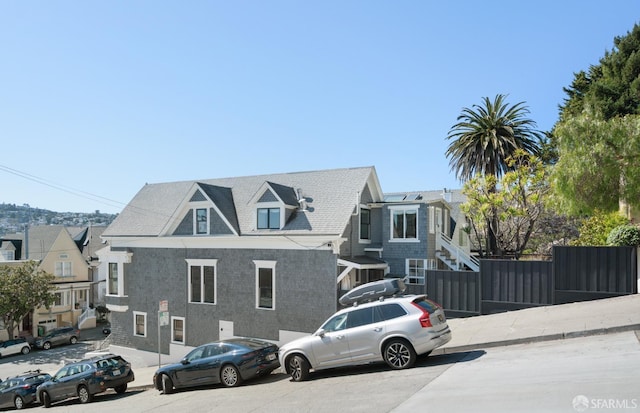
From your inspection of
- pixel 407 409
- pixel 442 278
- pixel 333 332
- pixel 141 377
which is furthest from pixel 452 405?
pixel 141 377

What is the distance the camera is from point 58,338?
38719mm

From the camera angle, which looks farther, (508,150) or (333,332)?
(508,150)

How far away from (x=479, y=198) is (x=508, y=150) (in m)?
5.75

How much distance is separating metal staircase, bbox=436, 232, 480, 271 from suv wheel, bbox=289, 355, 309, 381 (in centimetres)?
1264

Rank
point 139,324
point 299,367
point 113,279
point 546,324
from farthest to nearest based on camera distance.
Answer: point 113,279 < point 139,324 < point 546,324 < point 299,367

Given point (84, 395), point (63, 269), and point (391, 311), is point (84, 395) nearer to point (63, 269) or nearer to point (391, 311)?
point (391, 311)

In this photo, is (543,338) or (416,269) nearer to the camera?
(543,338)

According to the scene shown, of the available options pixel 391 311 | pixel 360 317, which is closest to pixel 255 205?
pixel 360 317

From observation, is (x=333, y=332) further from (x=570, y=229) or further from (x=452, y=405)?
(x=570, y=229)

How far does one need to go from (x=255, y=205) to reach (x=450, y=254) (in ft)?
32.3

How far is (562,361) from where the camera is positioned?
9.66m

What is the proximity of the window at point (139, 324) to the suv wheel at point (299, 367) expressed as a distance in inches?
653

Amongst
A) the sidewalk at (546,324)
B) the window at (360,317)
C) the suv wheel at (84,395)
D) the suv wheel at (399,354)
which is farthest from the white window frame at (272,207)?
the suv wheel at (399,354)

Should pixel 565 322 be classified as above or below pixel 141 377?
above
